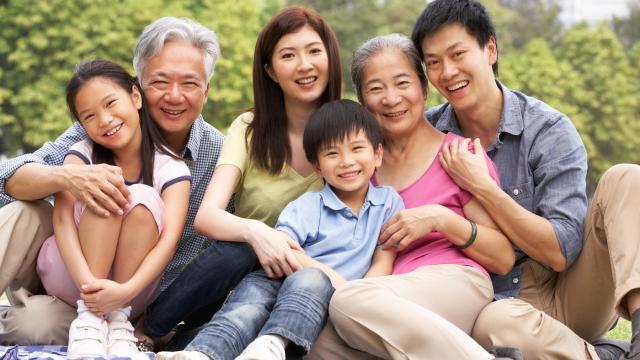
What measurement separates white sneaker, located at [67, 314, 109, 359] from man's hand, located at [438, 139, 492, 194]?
1.58 metres

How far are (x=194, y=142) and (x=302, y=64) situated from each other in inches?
27.8

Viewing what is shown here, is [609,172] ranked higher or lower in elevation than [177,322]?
higher

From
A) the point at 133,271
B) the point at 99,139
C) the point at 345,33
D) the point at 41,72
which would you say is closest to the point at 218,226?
the point at 133,271

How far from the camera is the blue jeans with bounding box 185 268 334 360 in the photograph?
3.05m

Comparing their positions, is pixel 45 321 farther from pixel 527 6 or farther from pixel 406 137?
pixel 527 6

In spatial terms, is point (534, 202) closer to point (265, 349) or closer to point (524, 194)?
point (524, 194)

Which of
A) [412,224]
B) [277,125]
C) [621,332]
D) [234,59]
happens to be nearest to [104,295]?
[277,125]

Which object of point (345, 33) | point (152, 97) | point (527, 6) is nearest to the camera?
point (152, 97)

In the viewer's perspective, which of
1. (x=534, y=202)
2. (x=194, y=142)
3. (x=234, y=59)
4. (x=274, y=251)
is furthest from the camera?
(x=234, y=59)

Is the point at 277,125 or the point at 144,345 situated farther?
the point at 277,125

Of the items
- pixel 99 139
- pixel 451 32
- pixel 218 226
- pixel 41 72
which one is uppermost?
pixel 451 32

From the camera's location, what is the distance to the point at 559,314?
375cm

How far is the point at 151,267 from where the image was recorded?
138 inches

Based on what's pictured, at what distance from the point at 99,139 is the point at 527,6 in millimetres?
36068
